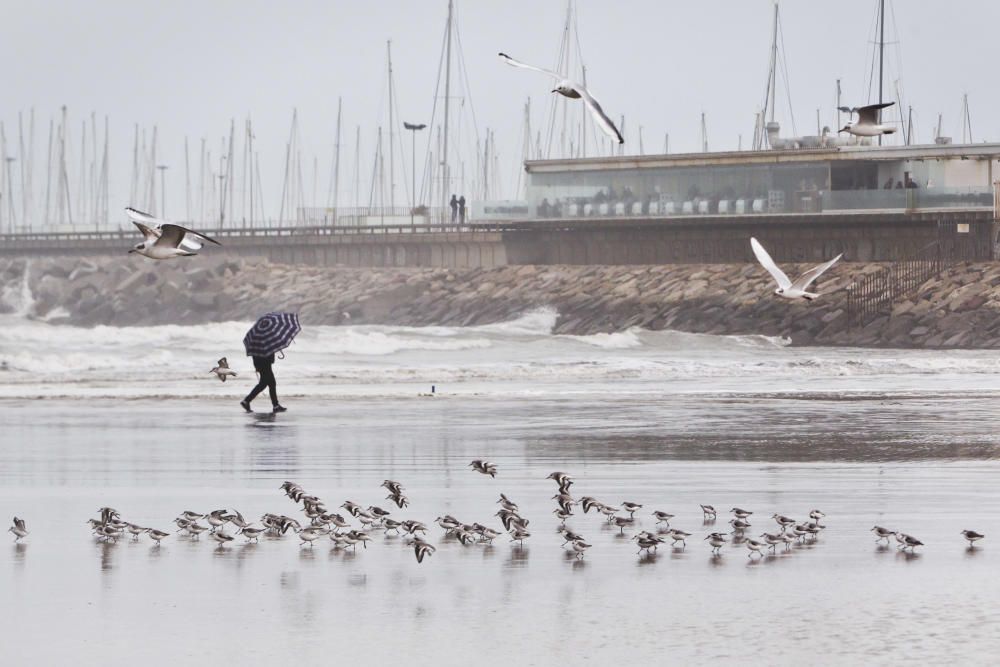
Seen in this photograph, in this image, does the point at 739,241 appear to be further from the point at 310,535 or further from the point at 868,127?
the point at 310,535

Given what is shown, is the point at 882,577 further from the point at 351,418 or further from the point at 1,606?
the point at 351,418

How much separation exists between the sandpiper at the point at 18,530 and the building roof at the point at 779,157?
178 feet

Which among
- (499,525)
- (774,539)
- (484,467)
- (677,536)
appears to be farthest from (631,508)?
(484,467)

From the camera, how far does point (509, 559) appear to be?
45.1 ft

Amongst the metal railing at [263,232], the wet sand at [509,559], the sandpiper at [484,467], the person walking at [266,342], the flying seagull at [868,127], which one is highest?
the metal railing at [263,232]

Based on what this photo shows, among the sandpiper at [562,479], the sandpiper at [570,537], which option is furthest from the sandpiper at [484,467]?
the sandpiper at [570,537]

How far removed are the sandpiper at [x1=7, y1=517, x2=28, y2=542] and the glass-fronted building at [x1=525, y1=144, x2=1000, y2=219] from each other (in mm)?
52994

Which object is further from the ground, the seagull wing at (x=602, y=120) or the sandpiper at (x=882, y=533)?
the seagull wing at (x=602, y=120)

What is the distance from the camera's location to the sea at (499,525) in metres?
10.9

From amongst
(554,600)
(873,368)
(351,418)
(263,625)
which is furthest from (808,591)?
(873,368)

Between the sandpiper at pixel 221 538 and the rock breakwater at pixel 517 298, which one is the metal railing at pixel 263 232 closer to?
the rock breakwater at pixel 517 298

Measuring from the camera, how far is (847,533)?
14.8 metres

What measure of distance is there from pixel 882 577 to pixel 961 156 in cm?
5441

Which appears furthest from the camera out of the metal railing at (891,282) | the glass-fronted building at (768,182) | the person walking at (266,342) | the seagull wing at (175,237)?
the glass-fronted building at (768,182)
